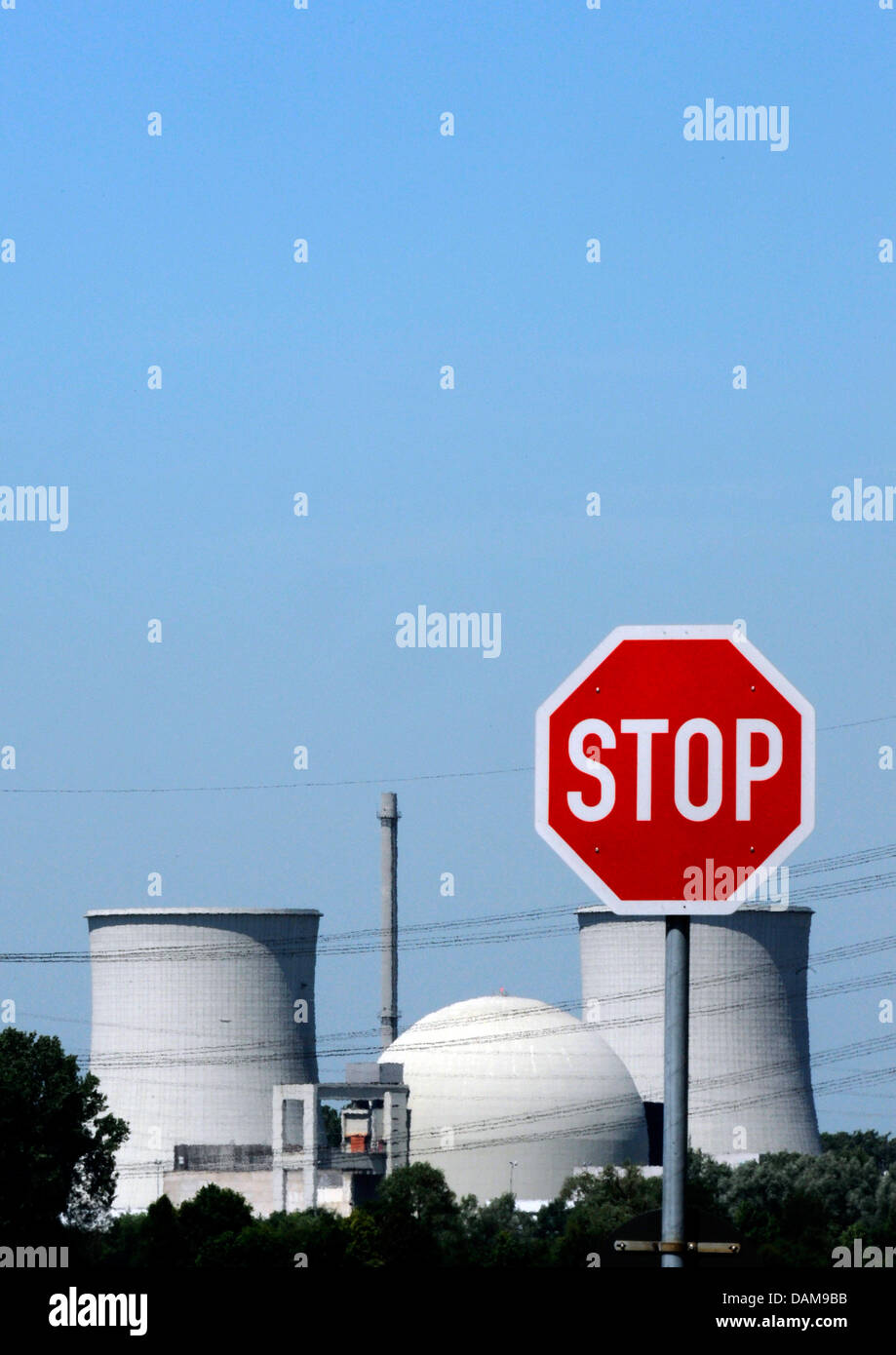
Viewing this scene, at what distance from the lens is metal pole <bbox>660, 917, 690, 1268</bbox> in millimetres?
5930

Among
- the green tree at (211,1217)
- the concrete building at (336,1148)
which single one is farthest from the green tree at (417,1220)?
the green tree at (211,1217)

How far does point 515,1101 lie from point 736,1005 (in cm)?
1357

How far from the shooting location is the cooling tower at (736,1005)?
8844cm

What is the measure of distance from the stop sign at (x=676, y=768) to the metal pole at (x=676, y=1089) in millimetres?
178

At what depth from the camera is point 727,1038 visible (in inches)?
3474

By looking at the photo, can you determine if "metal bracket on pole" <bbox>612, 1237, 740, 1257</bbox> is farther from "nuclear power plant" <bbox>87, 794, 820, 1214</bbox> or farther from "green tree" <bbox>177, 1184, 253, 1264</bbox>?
"nuclear power plant" <bbox>87, 794, 820, 1214</bbox>

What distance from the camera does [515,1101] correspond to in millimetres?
96938

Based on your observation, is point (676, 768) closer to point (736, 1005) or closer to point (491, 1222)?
point (491, 1222)

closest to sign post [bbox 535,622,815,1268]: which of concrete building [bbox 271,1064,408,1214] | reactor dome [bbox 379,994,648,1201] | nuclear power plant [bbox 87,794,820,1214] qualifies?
nuclear power plant [bbox 87,794,820,1214]

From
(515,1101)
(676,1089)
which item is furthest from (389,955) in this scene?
(676,1089)

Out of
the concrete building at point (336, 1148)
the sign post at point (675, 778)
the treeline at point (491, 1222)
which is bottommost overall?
the treeline at point (491, 1222)

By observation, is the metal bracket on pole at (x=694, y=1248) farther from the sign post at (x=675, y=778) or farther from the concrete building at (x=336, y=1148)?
the concrete building at (x=336, y=1148)

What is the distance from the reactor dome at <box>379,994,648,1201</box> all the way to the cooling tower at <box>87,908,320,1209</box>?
417 inches
